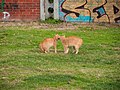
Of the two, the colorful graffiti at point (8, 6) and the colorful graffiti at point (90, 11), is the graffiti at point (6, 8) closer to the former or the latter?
the colorful graffiti at point (8, 6)

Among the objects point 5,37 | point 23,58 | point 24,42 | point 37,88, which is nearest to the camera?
point 37,88

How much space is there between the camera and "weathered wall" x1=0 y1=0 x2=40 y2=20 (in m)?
19.5

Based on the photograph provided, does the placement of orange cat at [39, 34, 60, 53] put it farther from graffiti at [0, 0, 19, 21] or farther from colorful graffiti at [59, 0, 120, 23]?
graffiti at [0, 0, 19, 21]

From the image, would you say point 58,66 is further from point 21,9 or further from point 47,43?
point 21,9

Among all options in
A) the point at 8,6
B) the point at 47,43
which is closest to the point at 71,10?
the point at 8,6

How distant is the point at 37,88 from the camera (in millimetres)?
8086

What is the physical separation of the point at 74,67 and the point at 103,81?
143 centimetres

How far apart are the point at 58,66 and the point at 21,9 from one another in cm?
993

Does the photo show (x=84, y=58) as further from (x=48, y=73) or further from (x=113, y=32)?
(x=113, y=32)

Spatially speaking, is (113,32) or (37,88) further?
(113,32)

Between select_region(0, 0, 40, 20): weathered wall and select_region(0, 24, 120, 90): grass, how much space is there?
464cm

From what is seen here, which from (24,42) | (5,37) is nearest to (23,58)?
(24,42)

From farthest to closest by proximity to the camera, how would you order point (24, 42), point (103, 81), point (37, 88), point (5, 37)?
point (5, 37), point (24, 42), point (103, 81), point (37, 88)

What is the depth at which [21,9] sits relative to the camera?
19.5 metres
